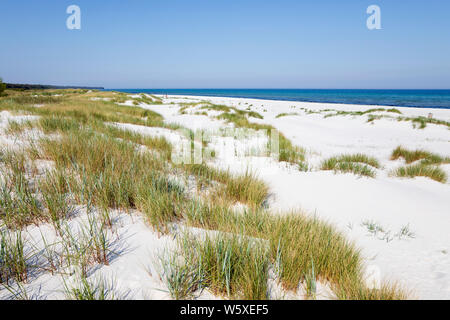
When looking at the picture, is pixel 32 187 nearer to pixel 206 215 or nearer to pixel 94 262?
pixel 94 262

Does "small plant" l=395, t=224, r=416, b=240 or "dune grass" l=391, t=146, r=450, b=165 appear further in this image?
"dune grass" l=391, t=146, r=450, b=165

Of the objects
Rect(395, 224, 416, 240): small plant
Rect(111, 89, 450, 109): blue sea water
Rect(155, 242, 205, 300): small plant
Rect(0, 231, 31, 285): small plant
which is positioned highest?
Rect(111, 89, 450, 109): blue sea water

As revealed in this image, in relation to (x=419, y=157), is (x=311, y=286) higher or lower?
lower

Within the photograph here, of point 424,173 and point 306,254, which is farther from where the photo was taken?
point 424,173

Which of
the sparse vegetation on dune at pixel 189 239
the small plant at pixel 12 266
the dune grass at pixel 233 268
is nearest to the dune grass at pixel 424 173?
the sparse vegetation on dune at pixel 189 239

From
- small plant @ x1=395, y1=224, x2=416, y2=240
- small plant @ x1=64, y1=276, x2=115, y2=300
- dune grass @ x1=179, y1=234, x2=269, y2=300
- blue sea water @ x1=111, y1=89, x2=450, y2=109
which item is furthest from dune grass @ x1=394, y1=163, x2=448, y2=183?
blue sea water @ x1=111, y1=89, x2=450, y2=109

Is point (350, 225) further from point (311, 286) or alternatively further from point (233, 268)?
point (233, 268)

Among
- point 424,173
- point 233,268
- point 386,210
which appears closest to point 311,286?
point 233,268

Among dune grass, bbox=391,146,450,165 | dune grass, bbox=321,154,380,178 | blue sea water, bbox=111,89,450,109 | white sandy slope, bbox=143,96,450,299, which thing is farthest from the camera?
blue sea water, bbox=111,89,450,109

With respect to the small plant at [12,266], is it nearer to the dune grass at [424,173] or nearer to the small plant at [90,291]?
the small plant at [90,291]

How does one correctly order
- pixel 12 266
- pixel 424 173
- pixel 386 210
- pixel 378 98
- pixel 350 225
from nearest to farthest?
pixel 12 266 → pixel 350 225 → pixel 386 210 → pixel 424 173 → pixel 378 98

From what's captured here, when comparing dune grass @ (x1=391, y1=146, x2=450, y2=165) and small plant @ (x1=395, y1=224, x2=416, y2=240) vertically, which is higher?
dune grass @ (x1=391, y1=146, x2=450, y2=165)

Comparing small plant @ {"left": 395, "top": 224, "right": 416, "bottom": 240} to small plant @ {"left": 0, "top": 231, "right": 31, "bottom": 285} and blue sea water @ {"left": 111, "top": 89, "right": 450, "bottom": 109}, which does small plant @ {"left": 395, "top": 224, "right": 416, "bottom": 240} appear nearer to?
small plant @ {"left": 0, "top": 231, "right": 31, "bottom": 285}
